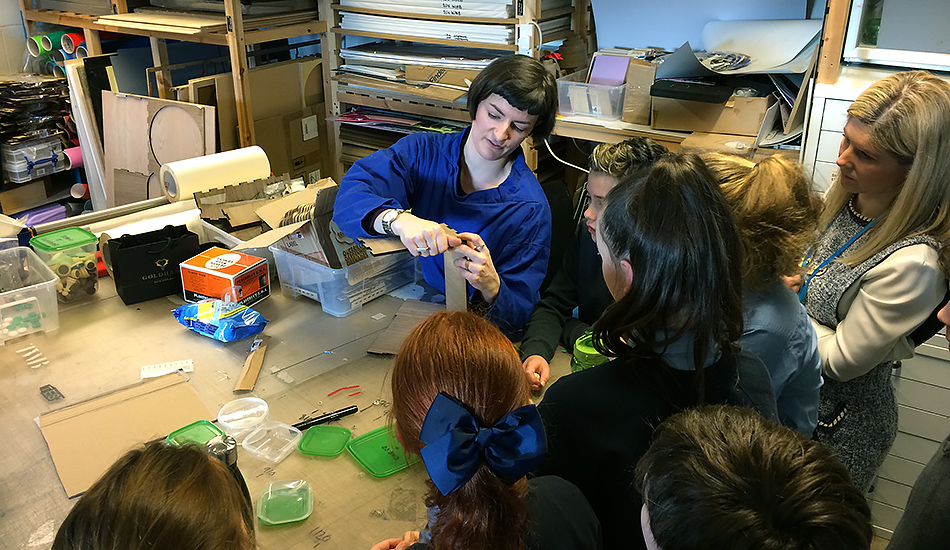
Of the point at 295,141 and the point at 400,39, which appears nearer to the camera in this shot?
the point at 400,39

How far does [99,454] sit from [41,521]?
0.55ft

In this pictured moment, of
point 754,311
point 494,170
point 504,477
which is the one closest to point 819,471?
point 504,477

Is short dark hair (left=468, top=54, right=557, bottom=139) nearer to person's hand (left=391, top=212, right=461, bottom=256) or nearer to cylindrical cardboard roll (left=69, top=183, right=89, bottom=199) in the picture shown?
person's hand (left=391, top=212, right=461, bottom=256)

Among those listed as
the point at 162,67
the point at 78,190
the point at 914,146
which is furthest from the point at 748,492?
A: the point at 78,190

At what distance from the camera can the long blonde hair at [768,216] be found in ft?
3.92

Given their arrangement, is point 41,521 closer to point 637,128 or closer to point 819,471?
point 819,471

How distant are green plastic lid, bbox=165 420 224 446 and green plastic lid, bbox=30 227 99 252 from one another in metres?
0.83

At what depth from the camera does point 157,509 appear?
709mm

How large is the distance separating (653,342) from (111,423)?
1.07m

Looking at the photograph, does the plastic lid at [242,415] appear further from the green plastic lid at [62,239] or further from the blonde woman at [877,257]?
the blonde woman at [877,257]

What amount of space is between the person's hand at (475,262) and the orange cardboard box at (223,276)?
1.82ft

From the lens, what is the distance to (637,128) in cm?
250

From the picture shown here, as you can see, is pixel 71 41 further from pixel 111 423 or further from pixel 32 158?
pixel 111 423

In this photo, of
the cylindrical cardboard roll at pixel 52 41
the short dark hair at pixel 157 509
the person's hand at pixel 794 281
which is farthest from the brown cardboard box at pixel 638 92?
the cylindrical cardboard roll at pixel 52 41
